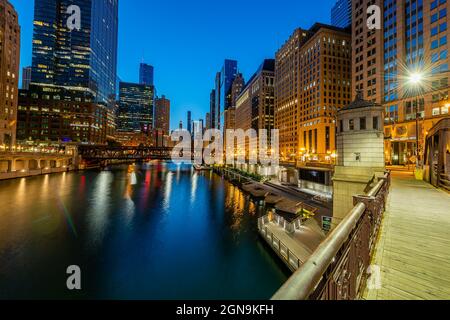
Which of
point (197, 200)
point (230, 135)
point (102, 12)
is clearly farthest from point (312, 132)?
point (102, 12)

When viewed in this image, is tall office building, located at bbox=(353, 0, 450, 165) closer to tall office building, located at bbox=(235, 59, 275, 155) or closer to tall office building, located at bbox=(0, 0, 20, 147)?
tall office building, located at bbox=(235, 59, 275, 155)

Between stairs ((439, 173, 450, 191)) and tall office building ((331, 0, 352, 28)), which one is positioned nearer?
stairs ((439, 173, 450, 191))

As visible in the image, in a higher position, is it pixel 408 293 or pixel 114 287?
pixel 408 293

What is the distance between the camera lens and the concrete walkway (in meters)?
3.65

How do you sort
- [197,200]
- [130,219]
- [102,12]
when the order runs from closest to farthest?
[130,219]
[197,200]
[102,12]

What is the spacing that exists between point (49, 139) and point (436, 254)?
15160 centimetres

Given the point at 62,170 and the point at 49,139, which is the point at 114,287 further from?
the point at 49,139

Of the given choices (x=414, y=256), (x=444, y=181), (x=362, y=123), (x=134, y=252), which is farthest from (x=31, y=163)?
(x=444, y=181)

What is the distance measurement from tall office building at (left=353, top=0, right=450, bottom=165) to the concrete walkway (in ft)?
143

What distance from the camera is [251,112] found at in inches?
5989

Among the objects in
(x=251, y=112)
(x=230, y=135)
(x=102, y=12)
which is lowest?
(x=230, y=135)

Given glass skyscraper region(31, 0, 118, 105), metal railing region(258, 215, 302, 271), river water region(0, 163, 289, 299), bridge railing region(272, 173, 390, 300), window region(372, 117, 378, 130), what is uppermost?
glass skyscraper region(31, 0, 118, 105)

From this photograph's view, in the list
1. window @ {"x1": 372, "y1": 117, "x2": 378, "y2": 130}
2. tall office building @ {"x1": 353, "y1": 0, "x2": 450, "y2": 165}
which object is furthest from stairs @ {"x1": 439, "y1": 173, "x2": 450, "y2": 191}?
tall office building @ {"x1": 353, "y1": 0, "x2": 450, "y2": 165}

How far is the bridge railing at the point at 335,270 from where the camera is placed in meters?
1.91
